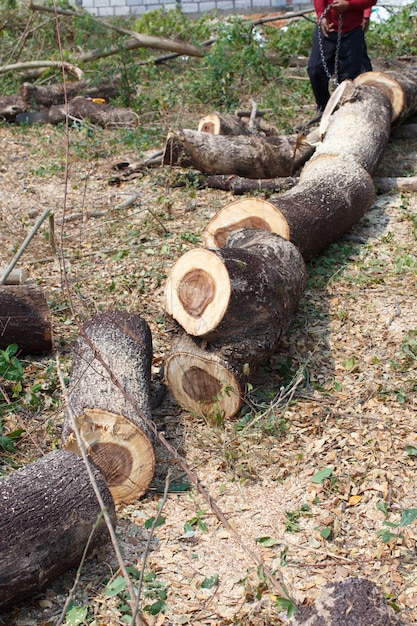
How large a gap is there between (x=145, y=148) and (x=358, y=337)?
4039mm

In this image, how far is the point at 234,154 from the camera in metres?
6.57

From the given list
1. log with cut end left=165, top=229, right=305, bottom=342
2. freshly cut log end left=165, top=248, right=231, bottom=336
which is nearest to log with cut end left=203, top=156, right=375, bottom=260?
log with cut end left=165, top=229, right=305, bottom=342

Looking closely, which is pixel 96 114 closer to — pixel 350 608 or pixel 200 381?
pixel 200 381

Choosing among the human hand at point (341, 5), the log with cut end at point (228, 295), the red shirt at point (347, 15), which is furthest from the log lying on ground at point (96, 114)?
the log with cut end at point (228, 295)

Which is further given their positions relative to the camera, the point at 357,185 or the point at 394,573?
the point at 357,185

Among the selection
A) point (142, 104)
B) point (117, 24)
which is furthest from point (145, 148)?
point (117, 24)

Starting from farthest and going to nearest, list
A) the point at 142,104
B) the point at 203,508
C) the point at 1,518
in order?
1. the point at 142,104
2. the point at 203,508
3. the point at 1,518

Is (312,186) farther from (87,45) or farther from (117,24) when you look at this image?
(117,24)

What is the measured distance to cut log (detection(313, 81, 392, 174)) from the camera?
6.06m

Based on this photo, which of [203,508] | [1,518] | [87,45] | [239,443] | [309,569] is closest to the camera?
[1,518]

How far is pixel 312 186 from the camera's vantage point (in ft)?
17.3

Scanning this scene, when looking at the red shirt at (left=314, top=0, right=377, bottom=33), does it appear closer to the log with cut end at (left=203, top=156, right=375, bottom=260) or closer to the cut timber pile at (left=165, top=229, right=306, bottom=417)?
the log with cut end at (left=203, top=156, right=375, bottom=260)

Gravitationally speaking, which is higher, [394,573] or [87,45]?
[87,45]

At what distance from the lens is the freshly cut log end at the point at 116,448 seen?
3.15 metres
